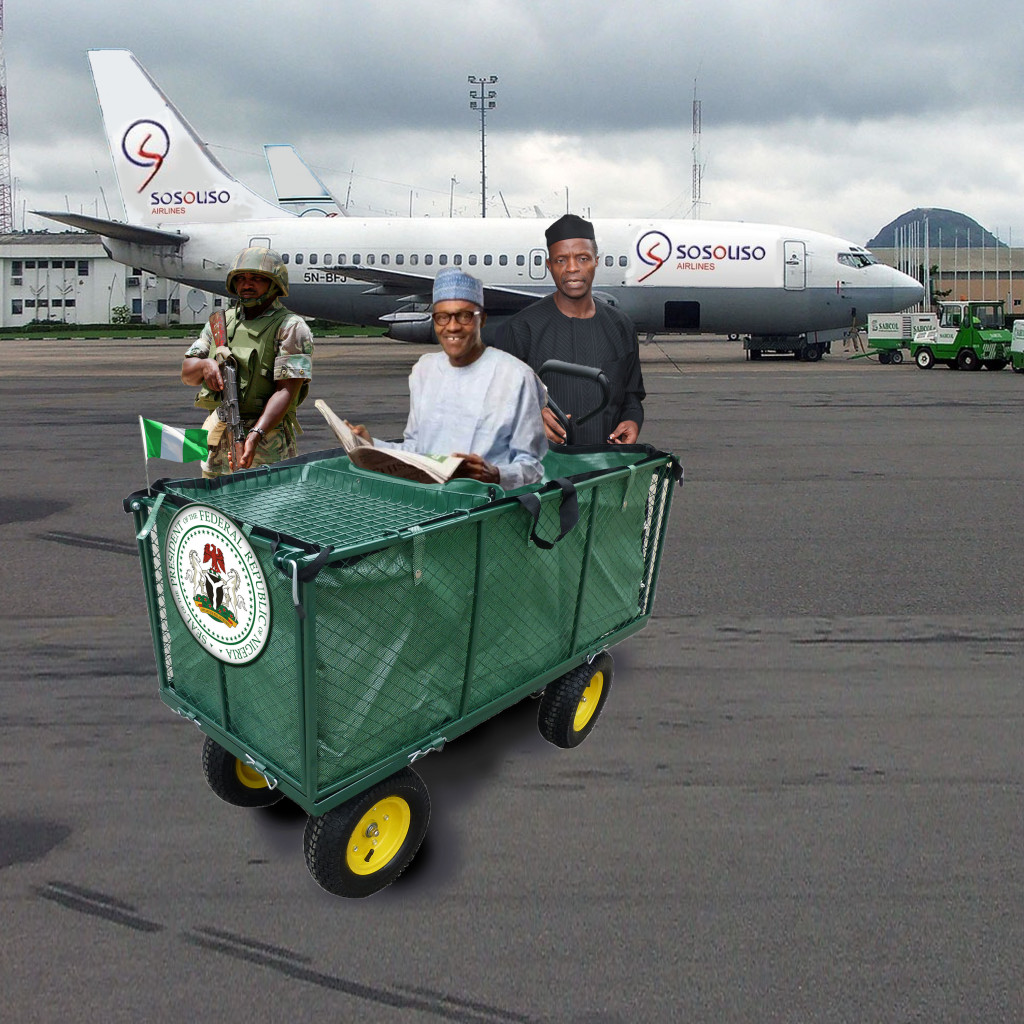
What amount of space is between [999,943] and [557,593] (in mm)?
1837

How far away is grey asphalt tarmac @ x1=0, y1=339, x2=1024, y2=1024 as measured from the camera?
268 cm

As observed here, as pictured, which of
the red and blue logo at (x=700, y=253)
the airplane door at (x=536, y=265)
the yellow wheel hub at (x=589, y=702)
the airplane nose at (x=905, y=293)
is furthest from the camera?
the airplane nose at (x=905, y=293)

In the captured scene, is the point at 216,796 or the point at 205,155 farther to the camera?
A: the point at 205,155

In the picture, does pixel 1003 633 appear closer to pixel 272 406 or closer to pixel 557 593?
pixel 557 593

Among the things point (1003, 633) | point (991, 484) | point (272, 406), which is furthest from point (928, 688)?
point (991, 484)

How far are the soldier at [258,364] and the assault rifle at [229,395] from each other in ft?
0.08

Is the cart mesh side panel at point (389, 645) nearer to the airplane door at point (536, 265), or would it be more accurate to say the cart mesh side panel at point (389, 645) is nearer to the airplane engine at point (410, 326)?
the airplane engine at point (410, 326)

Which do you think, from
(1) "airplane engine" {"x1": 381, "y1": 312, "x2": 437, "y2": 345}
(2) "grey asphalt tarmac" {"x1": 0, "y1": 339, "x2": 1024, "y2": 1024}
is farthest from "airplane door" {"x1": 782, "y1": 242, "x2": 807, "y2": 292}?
(2) "grey asphalt tarmac" {"x1": 0, "y1": 339, "x2": 1024, "y2": 1024}

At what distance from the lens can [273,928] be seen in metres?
2.94

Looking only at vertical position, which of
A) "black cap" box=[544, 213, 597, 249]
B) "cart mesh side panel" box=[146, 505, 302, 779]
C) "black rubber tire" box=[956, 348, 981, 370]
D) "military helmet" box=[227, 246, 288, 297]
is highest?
"black rubber tire" box=[956, 348, 981, 370]

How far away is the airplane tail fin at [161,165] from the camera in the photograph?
2871cm

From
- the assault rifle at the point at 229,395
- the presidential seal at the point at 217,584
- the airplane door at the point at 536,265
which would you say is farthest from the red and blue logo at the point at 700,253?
the presidential seal at the point at 217,584

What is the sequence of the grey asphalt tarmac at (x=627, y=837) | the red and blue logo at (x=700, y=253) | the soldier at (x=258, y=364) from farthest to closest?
1. the red and blue logo at (x=700, y=253)
2. the soldier at (x=258, y=364)
3. the grey asphalt tarmac at (x=627, y=837)

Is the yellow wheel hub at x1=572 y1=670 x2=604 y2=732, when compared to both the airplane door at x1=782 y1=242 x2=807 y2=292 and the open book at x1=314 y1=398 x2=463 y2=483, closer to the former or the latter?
the open book at x1=314 y1=398 x2=463 y2=483
